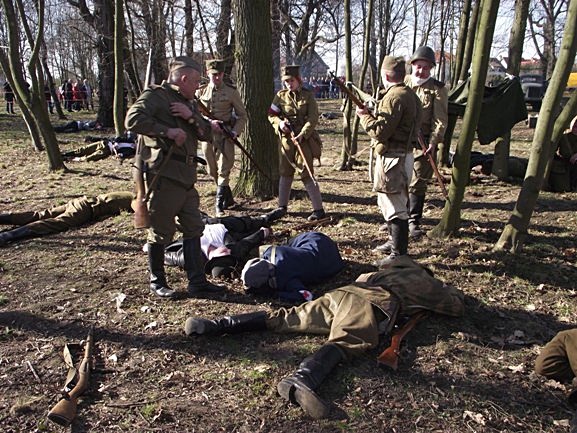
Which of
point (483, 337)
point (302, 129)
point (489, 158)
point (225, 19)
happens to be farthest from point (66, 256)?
point (225, 19)

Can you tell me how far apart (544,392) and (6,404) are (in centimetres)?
348

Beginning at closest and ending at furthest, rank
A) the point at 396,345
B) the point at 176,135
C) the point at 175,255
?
the point at 396,345, the point at 176,135, the point at 175,255

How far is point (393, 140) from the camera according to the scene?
518 cm

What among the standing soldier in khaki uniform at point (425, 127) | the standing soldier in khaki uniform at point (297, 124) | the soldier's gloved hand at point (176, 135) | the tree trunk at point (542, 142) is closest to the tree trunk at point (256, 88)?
the standing soldier in khaki uniform at point (297, 124)

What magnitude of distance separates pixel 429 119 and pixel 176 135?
3.41 metres

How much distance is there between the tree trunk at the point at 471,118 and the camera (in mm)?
5246

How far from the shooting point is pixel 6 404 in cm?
326

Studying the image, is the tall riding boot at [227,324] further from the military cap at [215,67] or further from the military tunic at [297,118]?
the military cap at [215,67]

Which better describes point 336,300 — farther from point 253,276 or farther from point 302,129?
point 302,129

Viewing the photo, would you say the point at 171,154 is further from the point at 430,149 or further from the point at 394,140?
the point at 430,149

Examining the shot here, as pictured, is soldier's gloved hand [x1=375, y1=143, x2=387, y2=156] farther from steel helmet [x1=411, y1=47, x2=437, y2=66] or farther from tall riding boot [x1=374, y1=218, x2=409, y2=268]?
steel helmet [x1=411, y1=47, x2=437, y2=66]

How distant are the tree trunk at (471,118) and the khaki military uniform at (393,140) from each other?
728 mm

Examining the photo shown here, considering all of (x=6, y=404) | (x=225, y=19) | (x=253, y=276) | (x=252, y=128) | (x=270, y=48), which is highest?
(x=225, y=19)

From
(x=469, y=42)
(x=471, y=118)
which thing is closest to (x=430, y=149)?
(x=471, y=118)
